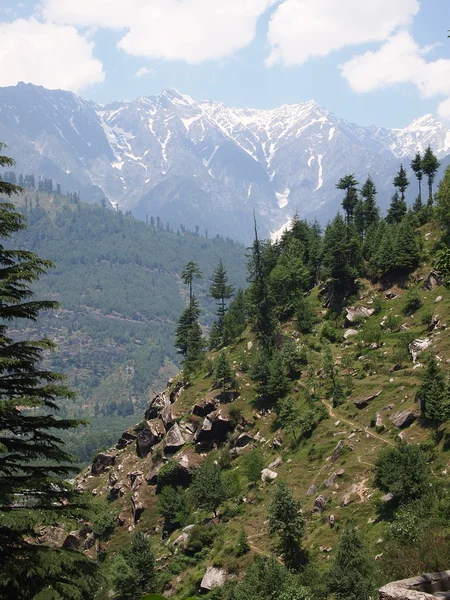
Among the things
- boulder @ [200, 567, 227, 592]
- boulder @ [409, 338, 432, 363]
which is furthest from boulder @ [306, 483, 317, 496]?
boulder @ [409, 338, 432, 363]

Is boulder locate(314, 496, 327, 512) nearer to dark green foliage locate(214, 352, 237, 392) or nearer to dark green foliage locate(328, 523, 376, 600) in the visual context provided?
dark green foliage locate(328, 523, 376, 600)

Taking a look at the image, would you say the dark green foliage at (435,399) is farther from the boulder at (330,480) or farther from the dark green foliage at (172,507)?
the dark green foliage at (172,507)

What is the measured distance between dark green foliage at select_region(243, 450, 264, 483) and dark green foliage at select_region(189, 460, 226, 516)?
12.8ft

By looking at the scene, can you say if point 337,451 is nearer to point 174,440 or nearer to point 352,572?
point 352,572

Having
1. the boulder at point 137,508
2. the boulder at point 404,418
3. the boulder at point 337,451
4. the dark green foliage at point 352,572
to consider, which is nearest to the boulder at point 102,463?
the boulder at point 137,508

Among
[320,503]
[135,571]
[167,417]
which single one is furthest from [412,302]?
[135,571]

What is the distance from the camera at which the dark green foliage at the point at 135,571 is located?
58188 millimetres

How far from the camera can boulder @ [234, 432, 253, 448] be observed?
81312 millimetres

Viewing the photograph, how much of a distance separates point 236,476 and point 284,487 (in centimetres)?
2343

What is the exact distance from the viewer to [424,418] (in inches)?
2276

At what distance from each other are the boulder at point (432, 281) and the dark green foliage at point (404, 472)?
4037cm

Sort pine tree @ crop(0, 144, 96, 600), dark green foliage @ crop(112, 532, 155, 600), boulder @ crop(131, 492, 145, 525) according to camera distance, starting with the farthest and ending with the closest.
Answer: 1. boulder @ crop(131, 492, 145, 525)
2. dark green foliage @ crop(112, 532, 155, 600)
3. pine tree @ crop(0, 144, 96, 600)

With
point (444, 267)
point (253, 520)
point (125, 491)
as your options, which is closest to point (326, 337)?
point (253, 520)

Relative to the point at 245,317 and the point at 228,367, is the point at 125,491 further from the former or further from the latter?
the point at 245,317
